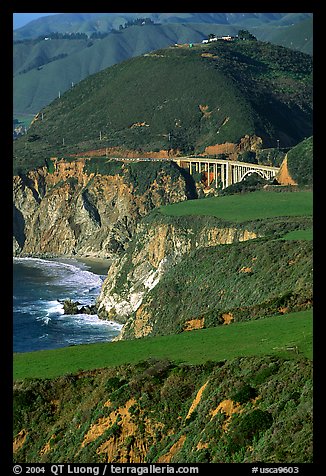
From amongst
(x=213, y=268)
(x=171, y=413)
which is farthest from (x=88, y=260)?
(x=171, y=413)

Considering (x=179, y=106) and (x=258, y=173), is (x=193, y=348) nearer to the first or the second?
(x=258, y=173)

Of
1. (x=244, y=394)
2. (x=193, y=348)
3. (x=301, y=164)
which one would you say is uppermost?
(x=301, y=164)

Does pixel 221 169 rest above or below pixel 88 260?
above

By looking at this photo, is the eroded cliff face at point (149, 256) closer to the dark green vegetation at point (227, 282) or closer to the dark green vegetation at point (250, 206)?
the dark green vegetation at point (250, 206)

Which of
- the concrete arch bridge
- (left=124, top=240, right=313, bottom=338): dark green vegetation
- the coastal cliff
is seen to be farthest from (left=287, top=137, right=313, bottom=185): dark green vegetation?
(left=124, top=240, right=313, bottom=338): dark green vegetation

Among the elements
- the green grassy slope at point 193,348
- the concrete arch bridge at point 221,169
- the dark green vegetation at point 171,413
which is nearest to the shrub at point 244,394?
the dark green vegetation at point 171,413
